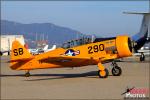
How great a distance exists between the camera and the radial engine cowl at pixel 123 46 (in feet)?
53.4

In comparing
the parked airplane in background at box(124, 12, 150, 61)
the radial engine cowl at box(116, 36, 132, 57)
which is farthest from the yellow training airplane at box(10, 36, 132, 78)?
the parked airplane in background at box(124, 12, 150, 61)

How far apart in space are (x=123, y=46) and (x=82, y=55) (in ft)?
6.55

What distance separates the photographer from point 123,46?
16.3 m

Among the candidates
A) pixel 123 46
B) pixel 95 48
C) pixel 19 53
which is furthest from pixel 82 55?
pixel 19 53

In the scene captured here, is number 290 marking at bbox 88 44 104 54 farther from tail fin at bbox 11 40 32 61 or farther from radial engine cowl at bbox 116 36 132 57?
tail fin at bbox 11 40 32 61

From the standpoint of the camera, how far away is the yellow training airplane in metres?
16.3

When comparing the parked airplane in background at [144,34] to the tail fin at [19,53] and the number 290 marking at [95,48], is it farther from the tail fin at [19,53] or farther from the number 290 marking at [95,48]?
the tail fin at [19,53]

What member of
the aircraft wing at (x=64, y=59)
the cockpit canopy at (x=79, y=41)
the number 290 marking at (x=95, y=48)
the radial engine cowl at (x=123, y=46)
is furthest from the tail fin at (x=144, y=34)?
the aircraft wing at (x=64, y=59)

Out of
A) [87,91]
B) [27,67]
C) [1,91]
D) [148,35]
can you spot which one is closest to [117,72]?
[27,67]

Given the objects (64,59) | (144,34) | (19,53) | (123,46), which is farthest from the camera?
(144,34)

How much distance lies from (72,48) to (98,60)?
1470 mm

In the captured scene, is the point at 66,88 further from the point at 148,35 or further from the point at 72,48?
the point at 148,35

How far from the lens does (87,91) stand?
459 inches

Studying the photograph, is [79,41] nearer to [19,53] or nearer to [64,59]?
[64,59]
